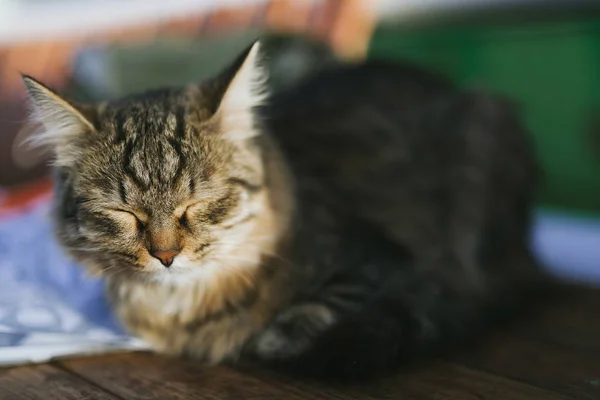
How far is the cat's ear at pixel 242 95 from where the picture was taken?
1.25 m

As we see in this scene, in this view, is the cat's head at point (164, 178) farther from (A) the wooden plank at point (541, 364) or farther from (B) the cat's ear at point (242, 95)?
(A) the wooden plank at point (541, 364)

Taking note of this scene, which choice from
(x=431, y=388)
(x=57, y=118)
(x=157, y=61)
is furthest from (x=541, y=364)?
(x=157, y=61)

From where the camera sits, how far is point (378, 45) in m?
2.74

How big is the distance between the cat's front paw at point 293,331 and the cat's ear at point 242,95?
0.39 metres

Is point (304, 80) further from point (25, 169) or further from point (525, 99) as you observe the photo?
point (25, 169)

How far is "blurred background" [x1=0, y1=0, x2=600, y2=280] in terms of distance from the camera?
223 cm

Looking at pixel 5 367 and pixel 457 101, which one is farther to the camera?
pixel 457 101

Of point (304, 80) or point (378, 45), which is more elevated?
point (378, 45)

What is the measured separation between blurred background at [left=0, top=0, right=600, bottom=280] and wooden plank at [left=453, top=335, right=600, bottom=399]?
714 mm

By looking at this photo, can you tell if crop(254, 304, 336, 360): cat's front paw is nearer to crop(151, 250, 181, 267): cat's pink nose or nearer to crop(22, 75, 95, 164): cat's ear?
crop(151, 250, 181, 267): cat's pink nose

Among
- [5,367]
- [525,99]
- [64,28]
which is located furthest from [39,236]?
[64,28]

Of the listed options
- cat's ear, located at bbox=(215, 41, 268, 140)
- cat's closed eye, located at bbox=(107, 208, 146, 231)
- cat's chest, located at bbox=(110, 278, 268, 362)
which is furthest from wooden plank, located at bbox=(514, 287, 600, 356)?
cat's closed eye, located at bbox=(107, 208, 146, 231)

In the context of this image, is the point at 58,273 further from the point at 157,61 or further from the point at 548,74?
the point at 548,74

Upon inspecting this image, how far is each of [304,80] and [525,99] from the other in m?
0.80
